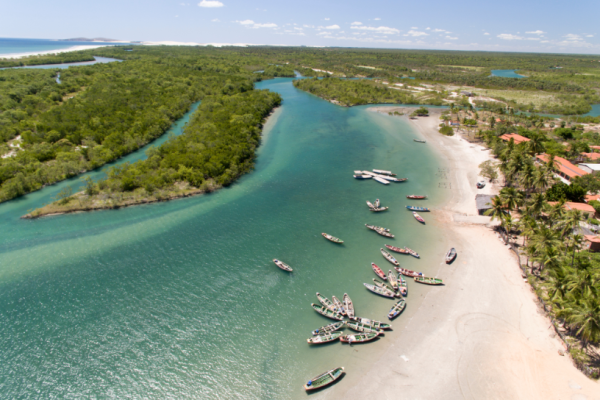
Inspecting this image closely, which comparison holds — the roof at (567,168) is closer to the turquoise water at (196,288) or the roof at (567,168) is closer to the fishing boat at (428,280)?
the turquoise water at (196,288)

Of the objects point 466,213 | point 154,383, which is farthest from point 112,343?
point 466,213

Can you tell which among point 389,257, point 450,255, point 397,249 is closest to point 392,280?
point 389,257

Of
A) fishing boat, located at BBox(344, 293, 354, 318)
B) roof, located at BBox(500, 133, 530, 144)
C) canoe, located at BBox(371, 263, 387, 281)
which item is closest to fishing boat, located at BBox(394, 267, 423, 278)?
canoe, located at BBox(371, 263, 387, 281)

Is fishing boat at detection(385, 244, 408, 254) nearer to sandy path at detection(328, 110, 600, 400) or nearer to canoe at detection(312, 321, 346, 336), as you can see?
sandy path at detection(328, 110, 600, 400)

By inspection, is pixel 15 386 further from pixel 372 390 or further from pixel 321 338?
pixel 372 390

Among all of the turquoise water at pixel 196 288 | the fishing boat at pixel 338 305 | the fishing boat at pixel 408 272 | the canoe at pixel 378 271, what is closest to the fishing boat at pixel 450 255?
the turquoise water at pixel 196 288

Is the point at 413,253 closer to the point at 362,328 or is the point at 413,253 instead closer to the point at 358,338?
the point at 362,328
